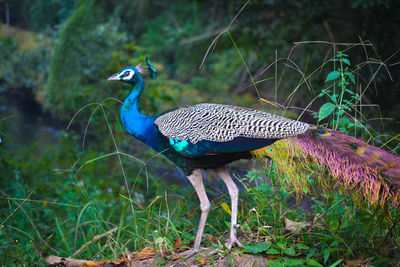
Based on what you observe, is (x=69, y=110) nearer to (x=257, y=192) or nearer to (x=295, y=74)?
(x=295, y=74)

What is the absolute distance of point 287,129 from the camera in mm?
2443

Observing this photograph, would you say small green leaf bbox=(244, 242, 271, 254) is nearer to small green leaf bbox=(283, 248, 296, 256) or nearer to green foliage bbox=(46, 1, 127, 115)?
small green leaf bbox=(283, 248, 296, 256)

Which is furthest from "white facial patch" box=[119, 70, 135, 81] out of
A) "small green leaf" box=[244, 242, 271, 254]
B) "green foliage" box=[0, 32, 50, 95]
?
"green foliage" box=[0, 32, 50, 95]

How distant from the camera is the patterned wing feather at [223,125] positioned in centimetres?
245

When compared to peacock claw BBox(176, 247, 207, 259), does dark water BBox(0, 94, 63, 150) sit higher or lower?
lower

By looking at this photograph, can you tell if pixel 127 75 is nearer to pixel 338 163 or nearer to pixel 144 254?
pixel 144 254

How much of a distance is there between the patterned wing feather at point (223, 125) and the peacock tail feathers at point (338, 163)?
10 centimetres

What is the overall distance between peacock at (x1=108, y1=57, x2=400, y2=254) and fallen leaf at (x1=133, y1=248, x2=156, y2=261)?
0.90 feet

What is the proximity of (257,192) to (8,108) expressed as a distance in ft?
19.8

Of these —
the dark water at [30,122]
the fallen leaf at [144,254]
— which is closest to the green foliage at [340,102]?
the fallen leaf at [144,254]

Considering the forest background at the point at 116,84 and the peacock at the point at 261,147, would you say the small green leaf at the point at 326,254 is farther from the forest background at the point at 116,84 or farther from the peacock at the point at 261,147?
the forest background at the point at 116,84

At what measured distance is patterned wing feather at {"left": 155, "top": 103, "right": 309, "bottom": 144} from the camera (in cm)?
245

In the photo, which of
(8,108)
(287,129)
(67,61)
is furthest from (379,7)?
(8,108)

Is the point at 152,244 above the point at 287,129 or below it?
below
